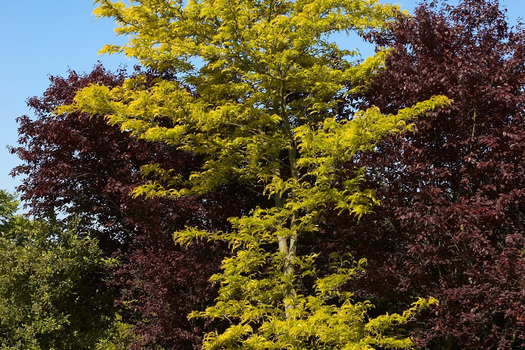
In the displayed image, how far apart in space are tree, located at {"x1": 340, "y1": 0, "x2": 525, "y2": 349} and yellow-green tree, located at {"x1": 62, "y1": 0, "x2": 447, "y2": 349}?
45 cm

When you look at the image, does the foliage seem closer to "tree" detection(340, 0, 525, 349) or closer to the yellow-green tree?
the yellow-green tree

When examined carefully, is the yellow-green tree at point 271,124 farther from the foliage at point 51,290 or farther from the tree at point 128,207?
the foliage at point 51,290

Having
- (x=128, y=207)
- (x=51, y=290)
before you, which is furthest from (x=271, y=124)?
(x=51, y=290)

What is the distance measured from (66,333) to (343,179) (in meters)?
7.39

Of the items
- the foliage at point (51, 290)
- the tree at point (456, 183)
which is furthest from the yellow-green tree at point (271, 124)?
the foliage at point (51, 290)

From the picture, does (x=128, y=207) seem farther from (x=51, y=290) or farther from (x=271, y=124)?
(x=271, y=124)

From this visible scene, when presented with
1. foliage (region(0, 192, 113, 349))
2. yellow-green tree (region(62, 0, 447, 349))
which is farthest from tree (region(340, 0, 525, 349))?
foliage (region(0, 192, 113, 349))

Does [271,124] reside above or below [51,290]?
above

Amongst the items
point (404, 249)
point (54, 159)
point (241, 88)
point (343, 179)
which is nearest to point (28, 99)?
point (54, 159)

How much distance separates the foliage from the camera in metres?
12.3

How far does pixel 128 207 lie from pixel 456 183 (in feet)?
21.2

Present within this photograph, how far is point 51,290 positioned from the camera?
12.4 m

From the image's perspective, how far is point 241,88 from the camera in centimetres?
1032

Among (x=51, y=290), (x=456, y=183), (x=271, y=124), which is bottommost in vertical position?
(x=51, y=290)
